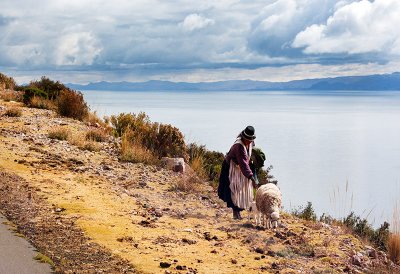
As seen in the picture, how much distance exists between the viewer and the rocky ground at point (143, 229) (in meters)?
8.16

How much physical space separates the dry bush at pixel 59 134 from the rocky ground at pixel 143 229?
2.77 m

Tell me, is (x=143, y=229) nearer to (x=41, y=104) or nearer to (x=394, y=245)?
(x=394, y=245)

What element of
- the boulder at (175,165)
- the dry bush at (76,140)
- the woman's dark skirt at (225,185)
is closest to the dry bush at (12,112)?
the dry bush at (76,140)

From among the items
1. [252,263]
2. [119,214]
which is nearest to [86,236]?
[119,214]

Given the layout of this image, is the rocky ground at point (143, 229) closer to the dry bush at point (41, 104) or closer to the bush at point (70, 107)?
the bush at point (70, 107)

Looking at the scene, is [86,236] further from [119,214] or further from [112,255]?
[119,214]

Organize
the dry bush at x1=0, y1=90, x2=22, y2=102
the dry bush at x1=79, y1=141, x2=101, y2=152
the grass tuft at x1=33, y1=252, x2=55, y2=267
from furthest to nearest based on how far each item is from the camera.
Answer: the dry bush at x1=0, y1=90, x2=22, y2=102 < the dry bush at x1=79, y1=141, x2=101, y2=152 < the grass tuft at x1=33, y1=252, x2=55, y2=267

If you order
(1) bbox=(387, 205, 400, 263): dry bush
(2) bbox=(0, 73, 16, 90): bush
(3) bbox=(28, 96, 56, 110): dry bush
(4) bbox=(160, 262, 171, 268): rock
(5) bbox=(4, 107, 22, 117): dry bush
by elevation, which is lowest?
(1) bbox=(387, 205, 400, 263): dry bush

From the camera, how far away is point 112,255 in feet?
26.8

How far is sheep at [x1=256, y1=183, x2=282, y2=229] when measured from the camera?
35.3 feet

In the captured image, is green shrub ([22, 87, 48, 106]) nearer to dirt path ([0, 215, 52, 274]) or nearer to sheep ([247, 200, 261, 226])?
sheep ([247, 200, 261, 226])

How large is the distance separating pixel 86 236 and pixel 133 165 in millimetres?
6911

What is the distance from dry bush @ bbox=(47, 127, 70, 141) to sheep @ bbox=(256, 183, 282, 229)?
361 inches

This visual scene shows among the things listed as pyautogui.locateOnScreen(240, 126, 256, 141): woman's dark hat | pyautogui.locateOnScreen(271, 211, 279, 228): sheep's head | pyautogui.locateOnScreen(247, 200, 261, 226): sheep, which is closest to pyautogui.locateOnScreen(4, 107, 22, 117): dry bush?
pyautogui.locateOnScreen(247, 200, 261, 226): sheep
